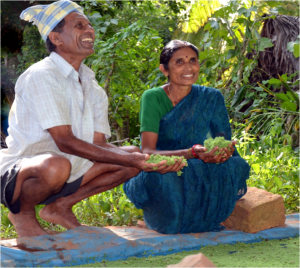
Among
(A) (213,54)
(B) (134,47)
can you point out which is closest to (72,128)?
(B) (134,47)

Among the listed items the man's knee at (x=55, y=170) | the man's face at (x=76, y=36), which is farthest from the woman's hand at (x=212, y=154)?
the man's face at (x=76, y=36)

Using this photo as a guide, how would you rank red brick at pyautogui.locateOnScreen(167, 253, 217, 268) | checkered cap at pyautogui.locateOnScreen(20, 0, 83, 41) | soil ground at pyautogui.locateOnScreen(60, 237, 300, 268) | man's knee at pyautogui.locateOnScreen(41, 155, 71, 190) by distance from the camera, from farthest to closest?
1. checkered cap at pyautogui.locateOnScreen(20, 0, 83, 41)
2. man's knee at pyautogui.locateOnScreen(41, 155, 71, 190)
3. soil ground at pyautogui.locateOnScreen(60, 237, 300, 268)
4. red brick at pyautogui.locateOnScreen(167, 253, 217, 268)

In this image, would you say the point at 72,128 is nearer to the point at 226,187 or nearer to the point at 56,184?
the point at 56,184

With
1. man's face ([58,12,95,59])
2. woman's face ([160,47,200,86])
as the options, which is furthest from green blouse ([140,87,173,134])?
man's face ([58,12,95,59])

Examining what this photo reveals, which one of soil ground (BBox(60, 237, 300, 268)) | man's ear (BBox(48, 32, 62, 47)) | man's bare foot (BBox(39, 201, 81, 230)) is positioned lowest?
soil ground (BBox(60, 237, 300, 268))

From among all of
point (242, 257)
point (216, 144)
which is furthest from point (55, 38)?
point (242, 257)

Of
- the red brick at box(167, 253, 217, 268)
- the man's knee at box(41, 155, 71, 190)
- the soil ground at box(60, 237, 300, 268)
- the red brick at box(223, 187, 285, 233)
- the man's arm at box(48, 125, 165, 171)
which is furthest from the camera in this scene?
the red brick at box(223, 187, 285, 233)

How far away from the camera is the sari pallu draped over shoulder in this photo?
3.11 meters

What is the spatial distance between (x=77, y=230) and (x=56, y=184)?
422 millimetres

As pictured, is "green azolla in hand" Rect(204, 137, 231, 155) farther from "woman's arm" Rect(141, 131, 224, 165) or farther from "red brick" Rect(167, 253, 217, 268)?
"red brick" Rect(167, 253, 217, 268)

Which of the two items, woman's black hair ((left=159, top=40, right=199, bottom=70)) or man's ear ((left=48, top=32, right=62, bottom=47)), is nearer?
man's ear ((left=48, top=32, right=62, bottom=47))

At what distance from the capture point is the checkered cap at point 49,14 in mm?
2975

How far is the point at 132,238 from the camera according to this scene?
9.78ft

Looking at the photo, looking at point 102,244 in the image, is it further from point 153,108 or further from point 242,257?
point 153,108
